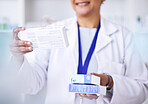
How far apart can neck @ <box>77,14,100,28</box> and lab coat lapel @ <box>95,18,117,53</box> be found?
43mm

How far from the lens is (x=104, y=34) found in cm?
127

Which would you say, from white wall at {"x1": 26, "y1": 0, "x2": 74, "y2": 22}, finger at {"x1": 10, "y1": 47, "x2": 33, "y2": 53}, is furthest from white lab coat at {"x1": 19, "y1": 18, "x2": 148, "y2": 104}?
white wall at {"x1": 26, "y1": 0, "x2": 74, "y2": 22}

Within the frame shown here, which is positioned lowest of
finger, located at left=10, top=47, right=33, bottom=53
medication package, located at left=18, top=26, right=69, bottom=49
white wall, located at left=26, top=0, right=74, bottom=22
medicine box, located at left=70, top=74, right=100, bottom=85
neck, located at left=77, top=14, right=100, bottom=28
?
medicine box, located at left=70, top=74, right=100, bottom=85

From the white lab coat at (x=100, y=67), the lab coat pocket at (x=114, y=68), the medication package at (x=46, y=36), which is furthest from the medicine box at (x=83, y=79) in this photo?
the lab coat pocket at (x=114, y=68)

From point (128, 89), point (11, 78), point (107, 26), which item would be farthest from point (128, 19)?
point (11, 78)

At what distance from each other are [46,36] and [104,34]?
A: 1.69 ft

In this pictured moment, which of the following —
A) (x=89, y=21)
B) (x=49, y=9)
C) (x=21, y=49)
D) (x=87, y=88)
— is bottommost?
(x=87, y=88)

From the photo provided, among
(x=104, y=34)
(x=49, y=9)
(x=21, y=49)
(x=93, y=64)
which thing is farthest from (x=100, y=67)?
(x=49, y=9)

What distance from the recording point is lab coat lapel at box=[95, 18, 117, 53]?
1.22 metres

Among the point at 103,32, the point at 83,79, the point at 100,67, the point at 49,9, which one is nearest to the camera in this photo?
the point at 83,79

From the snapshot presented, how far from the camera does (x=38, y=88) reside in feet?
3.85

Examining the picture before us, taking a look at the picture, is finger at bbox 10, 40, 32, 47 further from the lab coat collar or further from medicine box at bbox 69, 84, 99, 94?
the lab coat collar

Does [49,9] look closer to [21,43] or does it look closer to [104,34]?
[104,34]

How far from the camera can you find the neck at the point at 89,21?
4.23 feet
